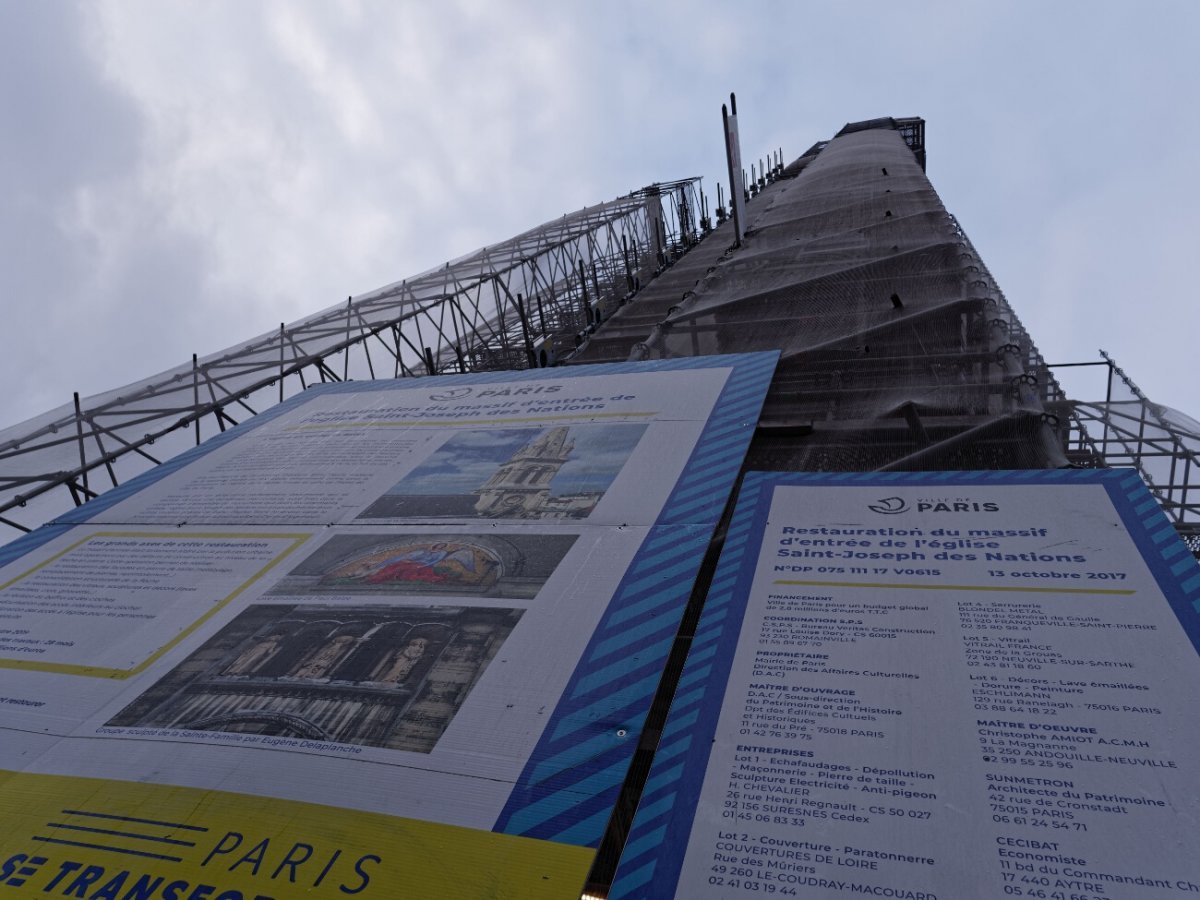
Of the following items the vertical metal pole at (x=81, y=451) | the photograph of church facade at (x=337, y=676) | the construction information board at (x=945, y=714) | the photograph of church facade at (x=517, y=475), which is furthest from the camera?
A: the vertical metal pole at (x=81, y=451)

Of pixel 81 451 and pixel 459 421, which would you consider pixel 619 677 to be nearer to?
pixel 459 421

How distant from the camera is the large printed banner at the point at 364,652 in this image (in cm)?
175

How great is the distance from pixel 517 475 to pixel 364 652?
1.10 metres

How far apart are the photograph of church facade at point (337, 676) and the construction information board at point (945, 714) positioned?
0.63m

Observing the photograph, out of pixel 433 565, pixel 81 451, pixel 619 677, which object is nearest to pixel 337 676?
pixel 433 565

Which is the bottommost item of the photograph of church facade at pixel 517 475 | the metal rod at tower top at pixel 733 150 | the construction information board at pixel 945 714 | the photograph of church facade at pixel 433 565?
the construction information board at pixel 945 714

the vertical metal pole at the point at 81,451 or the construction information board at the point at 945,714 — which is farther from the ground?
the vertical metal pole at the point at 81,451

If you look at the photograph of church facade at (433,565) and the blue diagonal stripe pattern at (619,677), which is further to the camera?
the photograph of church facade at (433,565)

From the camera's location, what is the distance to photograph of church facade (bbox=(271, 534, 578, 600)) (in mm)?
2523

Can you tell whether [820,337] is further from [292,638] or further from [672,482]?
[292,638]

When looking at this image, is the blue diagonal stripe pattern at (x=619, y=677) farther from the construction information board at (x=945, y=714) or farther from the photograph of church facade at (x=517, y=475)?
the photograph of church facade at (x=517, y=475)

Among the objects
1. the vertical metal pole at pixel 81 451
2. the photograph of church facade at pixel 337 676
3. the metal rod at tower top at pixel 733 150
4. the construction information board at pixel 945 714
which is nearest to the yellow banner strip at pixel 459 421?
the construction information board at pixel 945 714

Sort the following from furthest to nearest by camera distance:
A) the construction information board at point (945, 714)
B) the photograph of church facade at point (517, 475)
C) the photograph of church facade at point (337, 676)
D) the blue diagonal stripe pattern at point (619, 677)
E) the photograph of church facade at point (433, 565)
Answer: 1. the photograph of church facade at point (517, 475)
2. the photograph of church facade at point (433, 565)
3. the photograph of church facade at point (337, 676)
4. the blue diagonal stripe pattern at point (619, 677)
5. the construction information board at point (945, 714)

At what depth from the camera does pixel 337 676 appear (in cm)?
224
